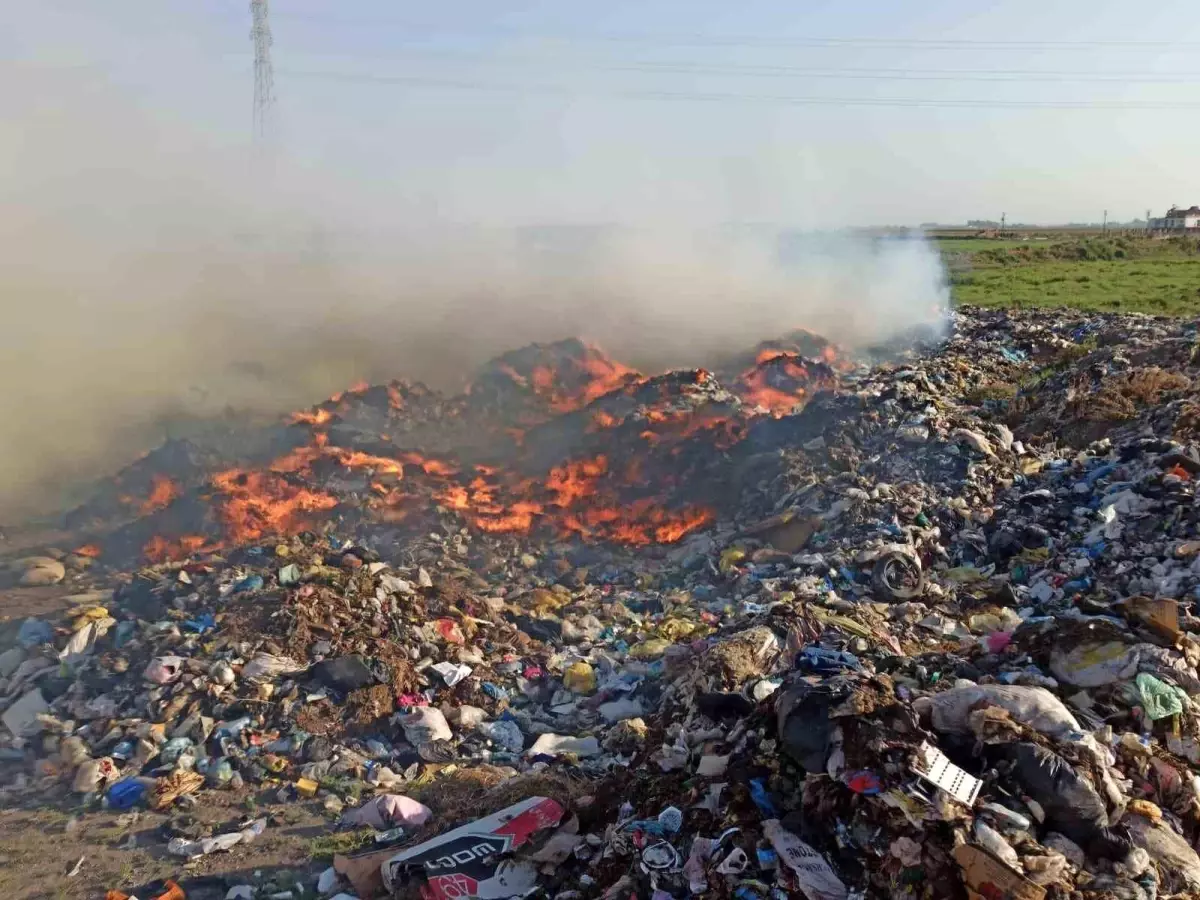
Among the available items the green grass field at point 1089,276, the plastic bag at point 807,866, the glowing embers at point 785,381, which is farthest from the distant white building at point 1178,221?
the plastic bag at point 807,866

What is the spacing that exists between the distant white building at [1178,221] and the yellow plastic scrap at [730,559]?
64.3 meters

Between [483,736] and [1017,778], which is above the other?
[1017,778]

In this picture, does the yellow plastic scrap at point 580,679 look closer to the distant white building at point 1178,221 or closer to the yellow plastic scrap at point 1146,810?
the yellow plastic scrap at point 1146,810

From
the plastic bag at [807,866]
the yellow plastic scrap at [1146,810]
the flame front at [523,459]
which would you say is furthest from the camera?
the flame front at [523,459]

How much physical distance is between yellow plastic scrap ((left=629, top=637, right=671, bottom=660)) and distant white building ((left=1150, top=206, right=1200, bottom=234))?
66535 millimetres

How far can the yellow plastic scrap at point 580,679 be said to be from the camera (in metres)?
7.36

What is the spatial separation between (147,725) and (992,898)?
6.38 m

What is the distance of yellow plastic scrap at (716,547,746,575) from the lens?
9.68 meters

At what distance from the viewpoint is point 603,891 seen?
168 inches

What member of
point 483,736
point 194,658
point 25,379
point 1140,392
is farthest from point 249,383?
point 1140,392

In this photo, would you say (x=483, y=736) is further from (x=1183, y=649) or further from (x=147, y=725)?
(x=1183, y=649)

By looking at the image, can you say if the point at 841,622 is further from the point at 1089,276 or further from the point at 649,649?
the point at 1089,276

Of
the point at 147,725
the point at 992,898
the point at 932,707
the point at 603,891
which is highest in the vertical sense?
the point at 932,707

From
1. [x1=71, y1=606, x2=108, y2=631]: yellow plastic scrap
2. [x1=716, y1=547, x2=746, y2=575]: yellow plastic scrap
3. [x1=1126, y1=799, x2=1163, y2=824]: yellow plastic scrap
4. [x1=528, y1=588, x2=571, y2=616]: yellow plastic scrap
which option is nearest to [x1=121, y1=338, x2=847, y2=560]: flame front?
[x1=716, y1=547, x2=746, y2=575]: yellow plastic scrap
